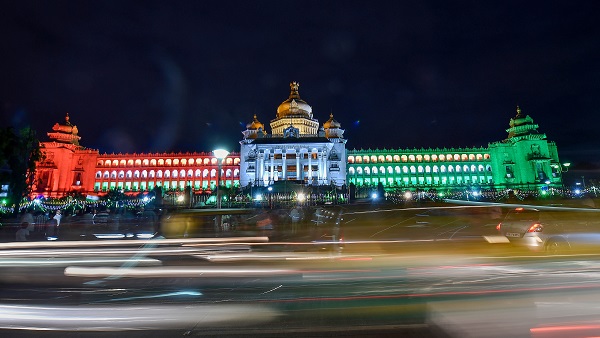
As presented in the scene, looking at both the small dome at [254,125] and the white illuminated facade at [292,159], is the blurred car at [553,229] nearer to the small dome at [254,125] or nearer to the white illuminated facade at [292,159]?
the white illuminated facade at [292,159]

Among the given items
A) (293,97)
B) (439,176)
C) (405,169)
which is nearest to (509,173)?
(439,176)

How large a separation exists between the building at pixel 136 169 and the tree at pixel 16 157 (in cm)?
4454

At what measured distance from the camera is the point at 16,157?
3850 centimetres

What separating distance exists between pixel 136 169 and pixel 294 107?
155 feet

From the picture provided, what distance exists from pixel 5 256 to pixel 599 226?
17.5 m

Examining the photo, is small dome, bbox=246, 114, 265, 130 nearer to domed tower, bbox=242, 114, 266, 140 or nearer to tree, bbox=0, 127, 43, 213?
domed tower, bbox=242, 114, 266, 140

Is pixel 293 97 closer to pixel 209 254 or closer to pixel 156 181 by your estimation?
pixel 156 181

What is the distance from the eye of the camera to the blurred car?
9711 millimetres

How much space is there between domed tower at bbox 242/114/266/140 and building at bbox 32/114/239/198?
930cm

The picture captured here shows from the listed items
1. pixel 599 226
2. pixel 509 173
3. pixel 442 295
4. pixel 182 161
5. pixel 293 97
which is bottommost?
pixel 442 295

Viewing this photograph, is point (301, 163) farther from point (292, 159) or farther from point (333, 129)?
point (333, 129)

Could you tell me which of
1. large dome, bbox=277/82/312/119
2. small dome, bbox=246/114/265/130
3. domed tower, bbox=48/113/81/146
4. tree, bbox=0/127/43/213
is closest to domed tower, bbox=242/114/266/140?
small dome, bbox=246/114/265/130

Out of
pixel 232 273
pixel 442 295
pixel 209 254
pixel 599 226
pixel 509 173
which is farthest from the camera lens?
pixel 509 173

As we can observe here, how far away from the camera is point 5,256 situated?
9.77 m
